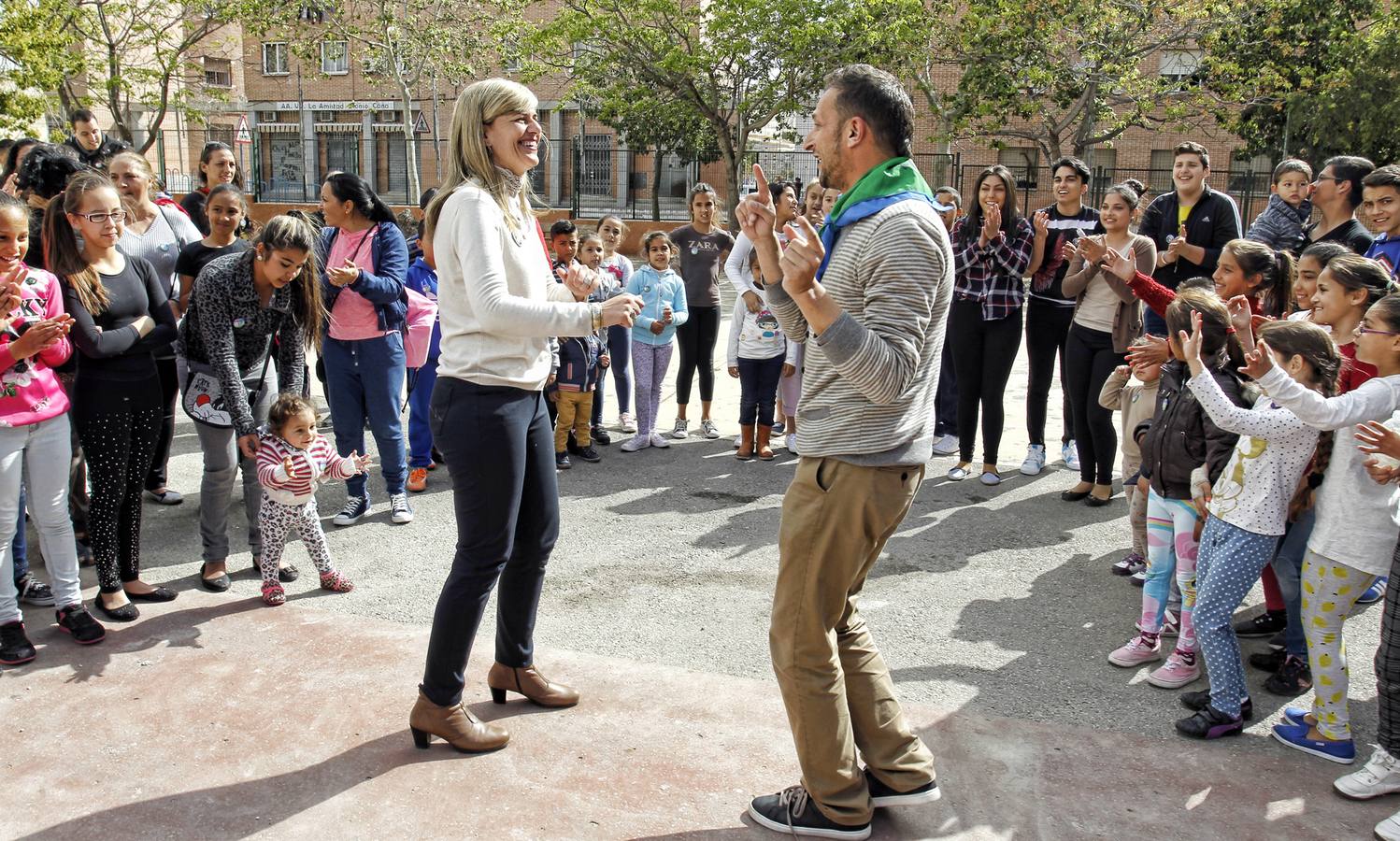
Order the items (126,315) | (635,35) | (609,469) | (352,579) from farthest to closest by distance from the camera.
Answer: (635,35)
(609,469)
(352,579)
(126,315)

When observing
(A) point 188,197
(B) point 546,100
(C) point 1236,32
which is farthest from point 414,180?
(A) point 188,197

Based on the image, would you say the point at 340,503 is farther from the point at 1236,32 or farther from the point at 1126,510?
the point at 1236,32

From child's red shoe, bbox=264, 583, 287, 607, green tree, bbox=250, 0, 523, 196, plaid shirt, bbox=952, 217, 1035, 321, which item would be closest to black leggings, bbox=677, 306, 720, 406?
plaid shirt, bbox=952, 217, 1035, 321

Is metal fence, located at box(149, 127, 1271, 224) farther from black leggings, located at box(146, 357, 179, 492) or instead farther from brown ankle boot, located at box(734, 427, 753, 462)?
black leggings, located at box(146, 357, 179, 492)

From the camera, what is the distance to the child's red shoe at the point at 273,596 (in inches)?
195

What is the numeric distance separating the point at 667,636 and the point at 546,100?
35810 mm

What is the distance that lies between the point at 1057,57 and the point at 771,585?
2005 centimetres

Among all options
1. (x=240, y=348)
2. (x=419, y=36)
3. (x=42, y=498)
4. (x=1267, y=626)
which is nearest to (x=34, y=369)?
(x=42, y=498)

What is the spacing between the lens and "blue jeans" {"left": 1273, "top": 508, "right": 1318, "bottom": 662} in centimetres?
422

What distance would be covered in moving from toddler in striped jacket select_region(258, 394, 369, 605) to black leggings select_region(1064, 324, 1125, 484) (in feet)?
14.0

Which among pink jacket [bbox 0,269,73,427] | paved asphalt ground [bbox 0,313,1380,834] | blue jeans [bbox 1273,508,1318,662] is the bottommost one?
paved asphalt ground [bbox 0,313,1380,834]

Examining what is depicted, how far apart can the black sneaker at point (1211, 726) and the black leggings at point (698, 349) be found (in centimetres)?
513

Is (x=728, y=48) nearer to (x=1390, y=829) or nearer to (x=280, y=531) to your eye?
(x=280, y=531)

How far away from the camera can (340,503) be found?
6570 millimetres
